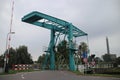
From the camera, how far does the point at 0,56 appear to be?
264ft

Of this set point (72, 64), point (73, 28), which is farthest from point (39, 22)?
point (72, 64)

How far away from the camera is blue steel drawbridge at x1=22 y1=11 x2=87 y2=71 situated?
117 feet

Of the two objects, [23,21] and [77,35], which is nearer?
[23,21]

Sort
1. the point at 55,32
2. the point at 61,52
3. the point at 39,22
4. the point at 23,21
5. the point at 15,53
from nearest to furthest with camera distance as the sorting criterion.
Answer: the point at 23,21, the point at 39,22, the point at 55,32, the point at 61,52, the point at 15,53

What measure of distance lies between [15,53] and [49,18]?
43971 millimetres

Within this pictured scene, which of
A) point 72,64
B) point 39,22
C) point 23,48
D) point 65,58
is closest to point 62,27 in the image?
point 39,22

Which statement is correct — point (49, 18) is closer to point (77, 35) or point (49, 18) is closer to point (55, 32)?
point (55, 32)

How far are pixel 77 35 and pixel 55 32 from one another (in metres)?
4.85

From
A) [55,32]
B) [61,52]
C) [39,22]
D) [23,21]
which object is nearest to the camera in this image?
[23,21]

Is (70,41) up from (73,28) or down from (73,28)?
down

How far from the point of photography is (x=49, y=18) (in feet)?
122

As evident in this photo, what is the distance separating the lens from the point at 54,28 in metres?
41.4

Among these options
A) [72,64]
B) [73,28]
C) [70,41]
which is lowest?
[72,64]

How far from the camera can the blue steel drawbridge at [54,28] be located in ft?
117
